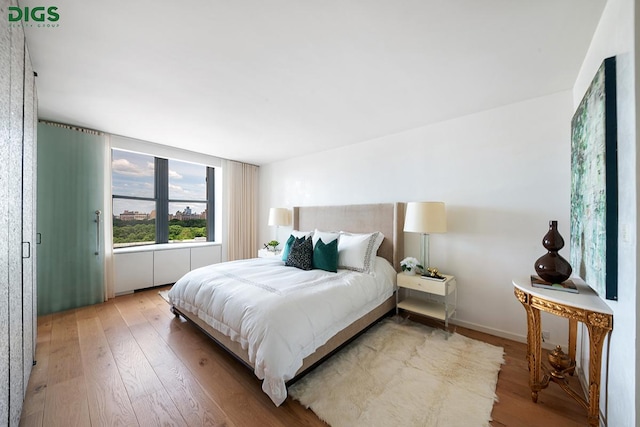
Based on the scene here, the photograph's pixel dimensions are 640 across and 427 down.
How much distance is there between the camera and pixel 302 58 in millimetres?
1837

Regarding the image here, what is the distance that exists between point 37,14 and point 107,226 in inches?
115

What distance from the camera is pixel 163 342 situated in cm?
239

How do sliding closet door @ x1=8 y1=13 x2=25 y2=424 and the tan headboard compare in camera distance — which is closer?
sliding closet door @ x1=8 y1=13 x2=25 y2=424

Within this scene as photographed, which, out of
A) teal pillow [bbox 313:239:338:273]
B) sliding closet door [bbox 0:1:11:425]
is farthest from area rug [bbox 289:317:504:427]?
sliding closet door [bbox 0:1:11:425]

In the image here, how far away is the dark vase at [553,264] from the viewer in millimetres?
1669

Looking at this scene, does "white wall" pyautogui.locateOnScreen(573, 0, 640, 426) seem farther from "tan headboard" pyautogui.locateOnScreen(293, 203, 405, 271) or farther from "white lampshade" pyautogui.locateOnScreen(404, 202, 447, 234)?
"tan headboard" pyautogui.locateOnScreen(293, 203, 405, 271)

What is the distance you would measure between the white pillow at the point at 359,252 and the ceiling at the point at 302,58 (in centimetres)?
151

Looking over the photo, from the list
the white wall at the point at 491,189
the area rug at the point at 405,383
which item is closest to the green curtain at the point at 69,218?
the area rug at the point at 405,383

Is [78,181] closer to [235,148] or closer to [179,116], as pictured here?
[179,116]

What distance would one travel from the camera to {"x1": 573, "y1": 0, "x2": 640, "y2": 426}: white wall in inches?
41.9

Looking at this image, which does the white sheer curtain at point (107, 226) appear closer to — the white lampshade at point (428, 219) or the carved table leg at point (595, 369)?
the white lampshade at point (428, 219)

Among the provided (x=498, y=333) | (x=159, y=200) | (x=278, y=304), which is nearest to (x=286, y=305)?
(x=278, y=304)

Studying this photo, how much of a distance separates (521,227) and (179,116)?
403 cm

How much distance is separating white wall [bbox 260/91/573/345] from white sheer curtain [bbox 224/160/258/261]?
310 centimetres
